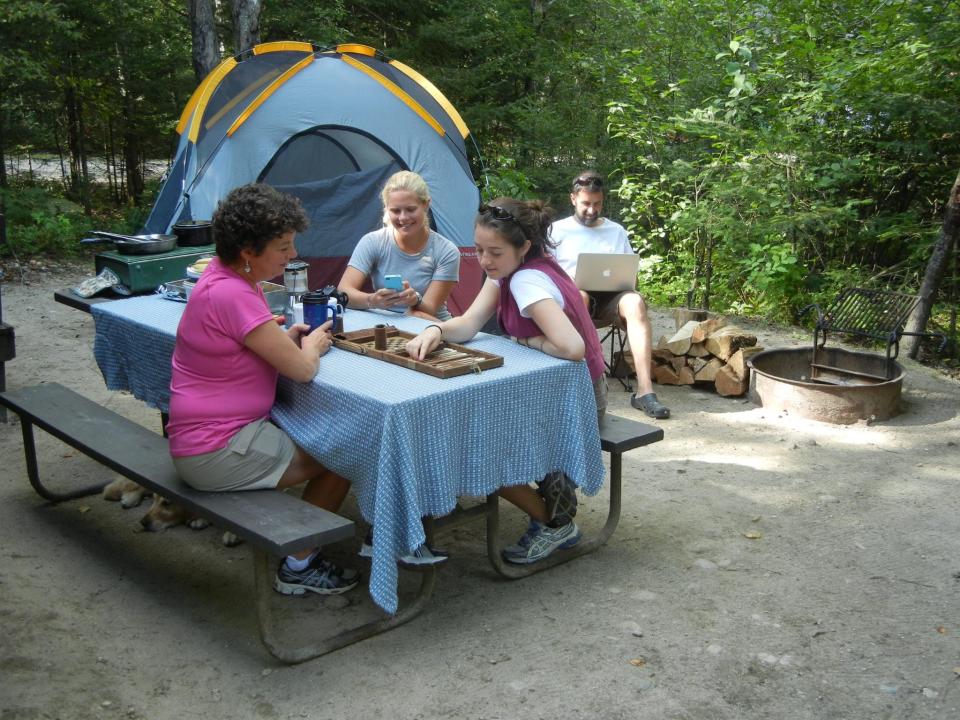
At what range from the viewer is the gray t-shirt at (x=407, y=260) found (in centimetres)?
406

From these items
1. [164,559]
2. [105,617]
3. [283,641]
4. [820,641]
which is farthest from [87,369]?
[820,641]

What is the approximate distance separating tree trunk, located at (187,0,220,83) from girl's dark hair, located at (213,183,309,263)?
19.8 ft

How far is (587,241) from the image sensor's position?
520 centimetres

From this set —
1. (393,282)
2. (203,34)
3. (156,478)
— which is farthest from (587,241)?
(203,34)

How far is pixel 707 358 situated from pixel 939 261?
72.7 inches

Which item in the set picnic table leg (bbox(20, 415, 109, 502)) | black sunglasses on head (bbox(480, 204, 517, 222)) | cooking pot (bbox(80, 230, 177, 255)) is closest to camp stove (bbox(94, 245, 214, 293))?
cooking pot (bbox(80, 230, 177, 255))

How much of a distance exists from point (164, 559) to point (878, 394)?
11.8ft

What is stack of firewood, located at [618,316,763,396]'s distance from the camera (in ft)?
17.4

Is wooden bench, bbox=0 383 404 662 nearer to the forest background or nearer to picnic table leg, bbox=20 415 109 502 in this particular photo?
picnic table leg, bbox=20 415 109 502

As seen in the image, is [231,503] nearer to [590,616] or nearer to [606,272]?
[590,616]

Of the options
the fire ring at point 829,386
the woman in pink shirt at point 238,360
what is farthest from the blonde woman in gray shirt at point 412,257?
the fire ring at point 829,386

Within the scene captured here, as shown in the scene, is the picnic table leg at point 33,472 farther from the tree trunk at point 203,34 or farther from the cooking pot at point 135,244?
the tree trunk at point 203,34

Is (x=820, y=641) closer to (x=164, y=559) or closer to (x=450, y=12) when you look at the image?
(x=164, y=559)

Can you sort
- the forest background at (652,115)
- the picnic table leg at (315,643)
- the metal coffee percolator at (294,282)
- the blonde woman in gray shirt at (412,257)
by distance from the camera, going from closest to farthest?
the picnic table leg at (315,643) < the metal coffee percolator at (294,282) < the blonde woman in gray shirt at (412,257) < the forest background at (652,115)
